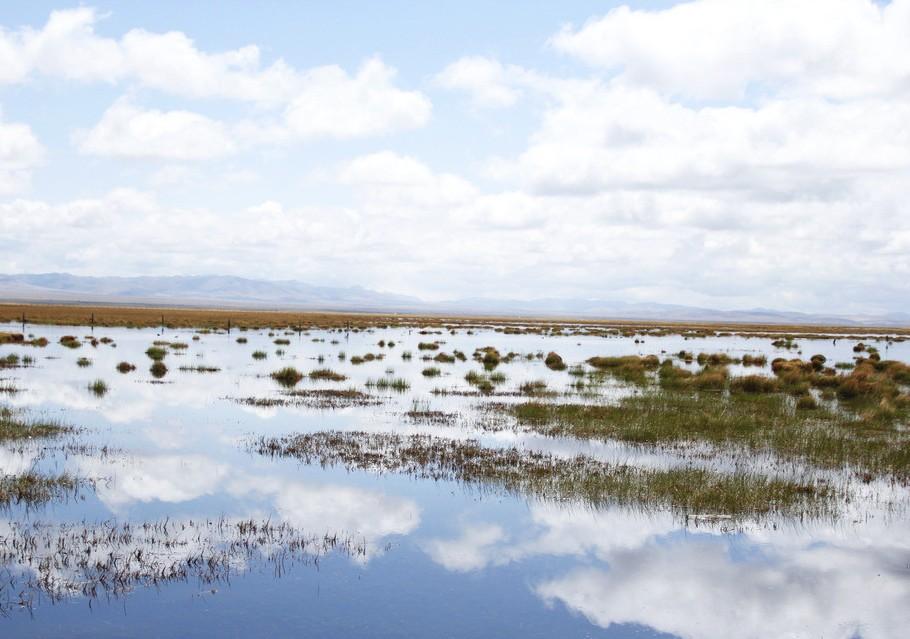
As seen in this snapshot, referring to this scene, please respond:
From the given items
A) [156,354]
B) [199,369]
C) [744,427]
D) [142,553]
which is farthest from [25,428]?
[156,354]

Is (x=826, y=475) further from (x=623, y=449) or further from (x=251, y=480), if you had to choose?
(x=251, y=480)

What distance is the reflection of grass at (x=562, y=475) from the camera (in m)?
13.8

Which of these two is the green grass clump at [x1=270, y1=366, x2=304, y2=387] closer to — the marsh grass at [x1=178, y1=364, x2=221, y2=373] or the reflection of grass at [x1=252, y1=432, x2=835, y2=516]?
the marsh grass at [x1=178, y1=364, x2=221, y2=373]

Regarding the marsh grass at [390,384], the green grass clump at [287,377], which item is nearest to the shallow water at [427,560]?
the marsh grass at [390,384]

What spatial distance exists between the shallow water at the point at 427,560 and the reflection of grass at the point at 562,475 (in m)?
0.58

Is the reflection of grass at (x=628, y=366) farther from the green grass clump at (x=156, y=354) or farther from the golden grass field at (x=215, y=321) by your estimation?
the golden grass field at (x=215, y=321)

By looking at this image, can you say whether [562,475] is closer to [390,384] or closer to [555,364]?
[390,384]

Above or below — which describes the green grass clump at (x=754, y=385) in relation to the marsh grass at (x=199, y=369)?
above

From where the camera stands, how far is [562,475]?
15.4 metres

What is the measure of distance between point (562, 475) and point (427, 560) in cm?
509

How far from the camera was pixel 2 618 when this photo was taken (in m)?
8.43

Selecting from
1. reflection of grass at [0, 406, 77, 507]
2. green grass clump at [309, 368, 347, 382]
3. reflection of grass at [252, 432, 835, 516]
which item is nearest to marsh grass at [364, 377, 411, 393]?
green grass clump at [309, 368, 347, 382]

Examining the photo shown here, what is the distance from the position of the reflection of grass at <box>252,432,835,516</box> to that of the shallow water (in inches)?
22.8

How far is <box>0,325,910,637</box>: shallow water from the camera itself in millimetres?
8984
